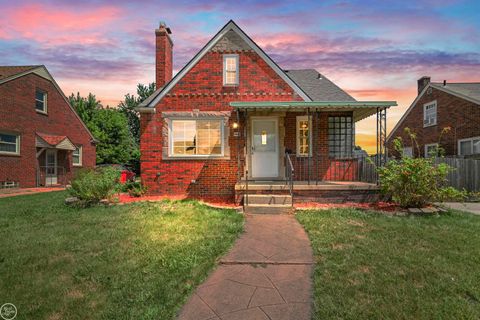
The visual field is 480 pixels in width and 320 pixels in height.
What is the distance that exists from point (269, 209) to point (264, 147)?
3.42 m

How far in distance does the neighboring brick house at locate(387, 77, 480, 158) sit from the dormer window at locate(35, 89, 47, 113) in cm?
2285

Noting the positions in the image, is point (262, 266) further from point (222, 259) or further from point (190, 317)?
point (190, 317)

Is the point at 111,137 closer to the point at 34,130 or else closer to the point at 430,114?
the point at 34,130

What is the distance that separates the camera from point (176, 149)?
419 inches

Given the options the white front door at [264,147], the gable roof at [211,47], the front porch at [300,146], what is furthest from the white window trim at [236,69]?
the white front door at [264,147]

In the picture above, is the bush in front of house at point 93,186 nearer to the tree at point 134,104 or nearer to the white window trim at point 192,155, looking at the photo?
the white window trim at point 192,155

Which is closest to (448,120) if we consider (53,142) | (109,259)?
(109,259)

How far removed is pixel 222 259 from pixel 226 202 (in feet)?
17.7

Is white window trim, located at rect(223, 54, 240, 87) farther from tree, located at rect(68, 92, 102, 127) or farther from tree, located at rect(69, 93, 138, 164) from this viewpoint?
tree, located at rect(68, 92, 102, 127)

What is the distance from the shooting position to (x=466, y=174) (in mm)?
11984

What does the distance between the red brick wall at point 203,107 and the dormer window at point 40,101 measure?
40.2 ft

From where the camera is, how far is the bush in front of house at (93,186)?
29.2ft

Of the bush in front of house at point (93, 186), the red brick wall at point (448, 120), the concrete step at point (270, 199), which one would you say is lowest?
the concrete step at point (270, 199)

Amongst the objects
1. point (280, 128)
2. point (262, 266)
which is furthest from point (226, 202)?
point (262, 266)
